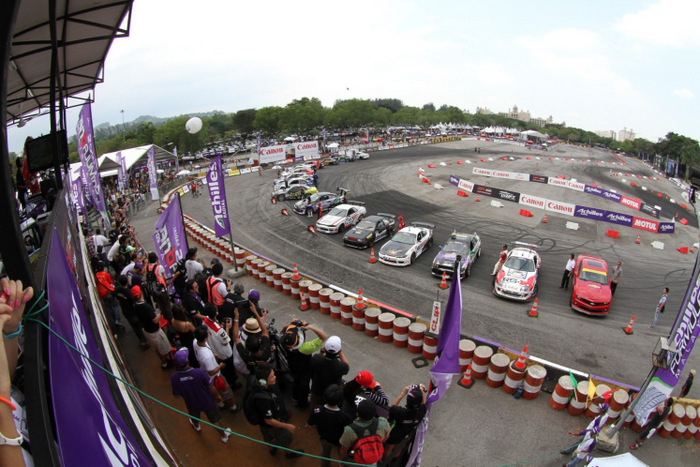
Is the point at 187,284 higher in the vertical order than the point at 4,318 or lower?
lower

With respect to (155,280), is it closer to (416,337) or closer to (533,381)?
(416,337)

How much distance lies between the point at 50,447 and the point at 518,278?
45.7 feet

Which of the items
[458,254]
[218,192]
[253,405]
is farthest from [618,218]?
[253,405]

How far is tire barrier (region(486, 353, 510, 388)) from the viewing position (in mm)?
8172

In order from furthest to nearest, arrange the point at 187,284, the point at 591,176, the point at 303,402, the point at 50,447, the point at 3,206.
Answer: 1. the point at 591,176
2. the point at 187,284
3. the point at 303,402
4. the point at 3,206
5. the point at 50,447

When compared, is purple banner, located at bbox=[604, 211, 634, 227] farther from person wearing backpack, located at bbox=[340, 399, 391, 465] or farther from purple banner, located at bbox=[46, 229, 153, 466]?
purple banner, located at bbox=[46, 229, 153, 466]

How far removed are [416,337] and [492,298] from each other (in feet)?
17.7

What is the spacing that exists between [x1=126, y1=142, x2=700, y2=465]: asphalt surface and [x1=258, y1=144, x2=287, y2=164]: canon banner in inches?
545

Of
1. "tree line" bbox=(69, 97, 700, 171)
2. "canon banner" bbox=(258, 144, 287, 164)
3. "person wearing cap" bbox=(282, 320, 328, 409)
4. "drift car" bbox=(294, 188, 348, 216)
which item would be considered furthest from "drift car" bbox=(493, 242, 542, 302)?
"tree line" bbox=(69, 97, 700, 171)

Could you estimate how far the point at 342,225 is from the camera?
20.9 m

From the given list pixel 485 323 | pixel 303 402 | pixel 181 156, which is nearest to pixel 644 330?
pixel 485 323

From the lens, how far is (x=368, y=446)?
14.3 feet

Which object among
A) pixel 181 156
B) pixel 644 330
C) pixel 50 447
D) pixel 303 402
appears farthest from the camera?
pixel 181 156

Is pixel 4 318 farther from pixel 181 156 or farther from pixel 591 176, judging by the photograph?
pixel 181 156
